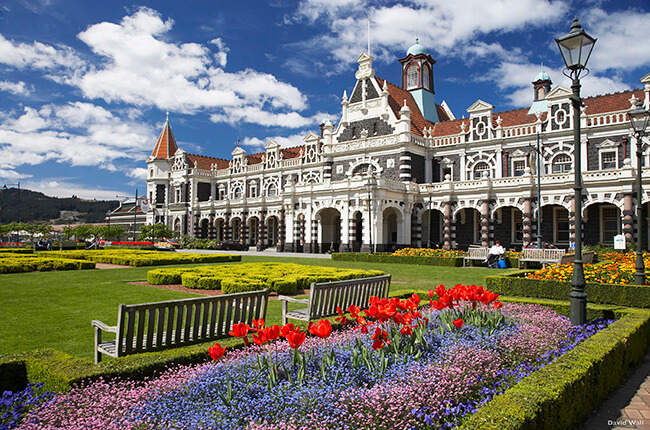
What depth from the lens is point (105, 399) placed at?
3992 millimetres

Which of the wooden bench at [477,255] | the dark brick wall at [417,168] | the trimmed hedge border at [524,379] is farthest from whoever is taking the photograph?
the dark brick wall at [417,168]

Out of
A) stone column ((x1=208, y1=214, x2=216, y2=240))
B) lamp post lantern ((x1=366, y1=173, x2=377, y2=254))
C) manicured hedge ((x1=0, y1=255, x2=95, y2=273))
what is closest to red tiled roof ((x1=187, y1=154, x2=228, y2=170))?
stone column ((x1=208, y1=214, x2=216, y2=240))

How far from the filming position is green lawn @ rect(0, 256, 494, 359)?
7344 millimetres

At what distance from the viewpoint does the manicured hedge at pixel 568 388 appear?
12.1 feet

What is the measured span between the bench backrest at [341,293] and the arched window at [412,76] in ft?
135

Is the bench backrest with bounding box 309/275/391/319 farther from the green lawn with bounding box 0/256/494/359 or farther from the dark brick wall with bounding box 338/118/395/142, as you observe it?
the dark brick wall with bounding box 338/118/395/142

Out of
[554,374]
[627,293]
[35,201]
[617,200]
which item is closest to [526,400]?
[554,374]

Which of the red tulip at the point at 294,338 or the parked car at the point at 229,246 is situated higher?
the red tulip at the point at 294,338

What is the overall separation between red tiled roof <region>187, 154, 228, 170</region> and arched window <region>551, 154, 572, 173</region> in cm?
4482

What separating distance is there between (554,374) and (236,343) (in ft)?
12.9

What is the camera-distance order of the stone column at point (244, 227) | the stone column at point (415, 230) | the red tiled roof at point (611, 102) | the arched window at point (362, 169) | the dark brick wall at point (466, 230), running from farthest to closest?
1. the stone column at point (244, 227)
2. the arched window at point (362, 169)
3. the stone column at point (415, 230)
4. the dark brick wall at point (466, 230)
5. the red tiled roof at point (611, 102)

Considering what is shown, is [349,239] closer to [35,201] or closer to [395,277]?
[395,277]

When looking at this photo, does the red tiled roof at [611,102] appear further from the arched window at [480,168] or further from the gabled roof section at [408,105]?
the gabled roof section at [408,105]

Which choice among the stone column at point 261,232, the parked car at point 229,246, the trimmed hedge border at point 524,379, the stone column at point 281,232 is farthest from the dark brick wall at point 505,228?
the trimmed hedge border at point 524,379
